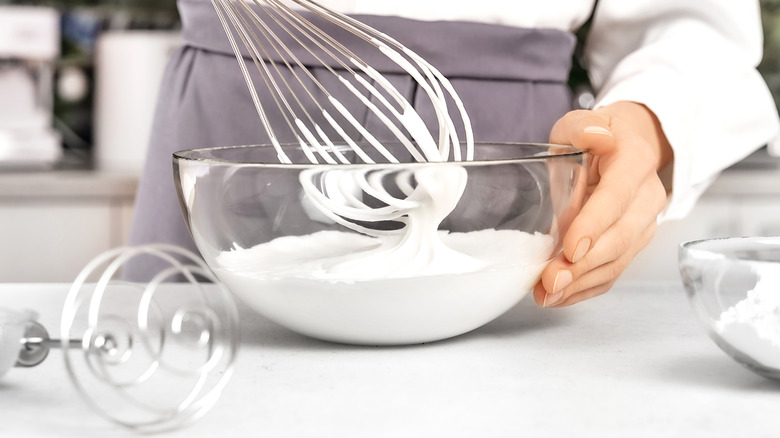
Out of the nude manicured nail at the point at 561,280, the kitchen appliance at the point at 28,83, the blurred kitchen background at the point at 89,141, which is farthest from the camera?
the kitchen appliance at the point at 28,83

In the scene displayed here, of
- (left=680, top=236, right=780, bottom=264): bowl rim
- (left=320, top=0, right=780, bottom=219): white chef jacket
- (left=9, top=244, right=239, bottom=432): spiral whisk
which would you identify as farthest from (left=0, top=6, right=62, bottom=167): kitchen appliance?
(left=680, top=236, right=780, bottom=264): bowl rim

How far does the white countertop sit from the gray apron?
275 millimetres

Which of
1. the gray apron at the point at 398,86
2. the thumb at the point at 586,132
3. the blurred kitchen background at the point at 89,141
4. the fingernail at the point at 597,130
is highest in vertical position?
the fingernail at the point at 597,130

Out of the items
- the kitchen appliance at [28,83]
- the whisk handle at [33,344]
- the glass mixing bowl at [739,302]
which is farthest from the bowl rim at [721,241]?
the kitchen appliance at [28,83]

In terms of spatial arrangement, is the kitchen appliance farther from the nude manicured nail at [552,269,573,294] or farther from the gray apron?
the nude manicured nail at [552,269,573,294]

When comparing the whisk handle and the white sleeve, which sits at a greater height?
the white sleeve

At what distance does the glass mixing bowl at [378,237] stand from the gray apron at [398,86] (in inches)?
10.5

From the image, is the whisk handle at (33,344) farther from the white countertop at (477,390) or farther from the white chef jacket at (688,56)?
the white chef jacket at (688,56)

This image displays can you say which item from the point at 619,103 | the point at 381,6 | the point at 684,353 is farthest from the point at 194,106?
the point at 684,353

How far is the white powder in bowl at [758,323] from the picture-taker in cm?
31

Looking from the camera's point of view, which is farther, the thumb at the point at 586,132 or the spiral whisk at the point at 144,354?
the thumb at the point at 586,132

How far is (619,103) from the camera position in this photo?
64 cm

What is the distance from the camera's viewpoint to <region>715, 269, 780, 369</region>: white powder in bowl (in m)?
0.31

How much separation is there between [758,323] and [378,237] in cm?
16
